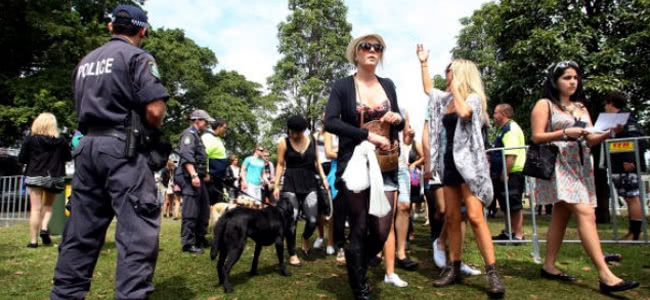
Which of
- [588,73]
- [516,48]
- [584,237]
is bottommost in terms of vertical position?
[584,237]

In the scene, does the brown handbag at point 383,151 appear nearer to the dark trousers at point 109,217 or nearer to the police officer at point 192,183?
the dark trousers at point 109,217

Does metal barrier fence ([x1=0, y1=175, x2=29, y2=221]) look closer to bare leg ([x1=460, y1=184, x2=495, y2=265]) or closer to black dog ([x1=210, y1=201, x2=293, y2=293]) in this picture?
black dog ([x1=210, y1=201, x2=293, y2=293])

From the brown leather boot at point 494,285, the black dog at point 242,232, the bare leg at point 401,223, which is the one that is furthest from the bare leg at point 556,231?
the black dog at point 242,232

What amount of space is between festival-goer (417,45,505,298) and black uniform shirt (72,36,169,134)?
222 cm

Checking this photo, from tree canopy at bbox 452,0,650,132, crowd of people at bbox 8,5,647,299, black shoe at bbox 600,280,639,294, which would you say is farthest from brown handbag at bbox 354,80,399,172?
tree canopy at bbox 452,0,650,132

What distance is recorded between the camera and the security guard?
2340 millimetres

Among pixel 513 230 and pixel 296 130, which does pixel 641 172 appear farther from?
pixel 296 130

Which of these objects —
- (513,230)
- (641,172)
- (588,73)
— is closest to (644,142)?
(641,172)

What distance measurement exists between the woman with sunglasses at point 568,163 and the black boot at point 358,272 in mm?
1914

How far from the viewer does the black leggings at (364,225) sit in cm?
311

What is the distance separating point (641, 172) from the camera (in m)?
5.44

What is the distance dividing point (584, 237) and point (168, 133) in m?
25.6

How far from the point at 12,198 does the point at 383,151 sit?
12817 millimetres

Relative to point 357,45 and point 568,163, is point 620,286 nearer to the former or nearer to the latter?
point 568,163
